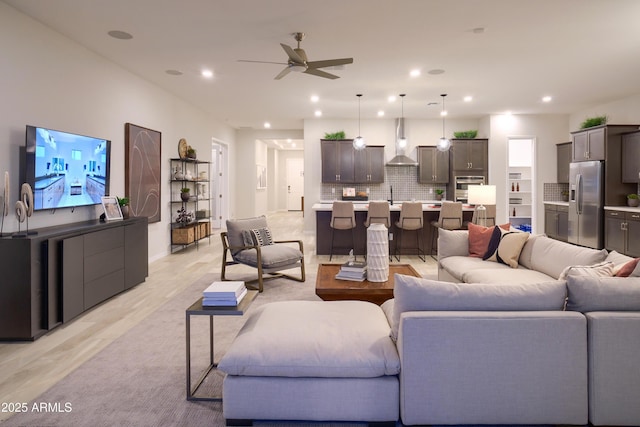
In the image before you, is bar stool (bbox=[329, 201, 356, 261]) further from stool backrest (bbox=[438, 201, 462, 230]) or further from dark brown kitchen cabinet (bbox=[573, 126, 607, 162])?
dark brown kitchen cabinet (bbox=[573, 126, 607, 162])

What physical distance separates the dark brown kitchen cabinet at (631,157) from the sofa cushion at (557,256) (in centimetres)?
422

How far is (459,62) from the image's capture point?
17.6 feet

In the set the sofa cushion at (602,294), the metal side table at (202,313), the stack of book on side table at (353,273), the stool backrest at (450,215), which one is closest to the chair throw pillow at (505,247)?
the stack of book on side table at (353,273)

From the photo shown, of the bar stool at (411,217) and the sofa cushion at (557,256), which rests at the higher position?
the bar stool at (411,217)

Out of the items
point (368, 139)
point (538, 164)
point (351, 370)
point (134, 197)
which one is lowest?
point (351, 370)

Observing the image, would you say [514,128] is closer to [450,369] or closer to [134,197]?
[134,197]

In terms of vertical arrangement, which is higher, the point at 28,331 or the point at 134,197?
the point at 134,197

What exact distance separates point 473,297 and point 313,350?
82 cm

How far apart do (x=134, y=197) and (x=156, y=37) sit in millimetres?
2332

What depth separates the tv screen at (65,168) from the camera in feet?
11.8

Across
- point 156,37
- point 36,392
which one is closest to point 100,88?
point 156,37

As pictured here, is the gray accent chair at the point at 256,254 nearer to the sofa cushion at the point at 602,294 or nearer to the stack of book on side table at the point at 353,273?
the stack of book on side table at the point at 353,273

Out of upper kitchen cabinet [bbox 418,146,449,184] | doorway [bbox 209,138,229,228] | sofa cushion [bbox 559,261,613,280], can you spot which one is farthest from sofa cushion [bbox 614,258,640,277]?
doorway [bbox 209,138,229,228]

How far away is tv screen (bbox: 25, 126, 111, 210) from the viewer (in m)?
3.61
